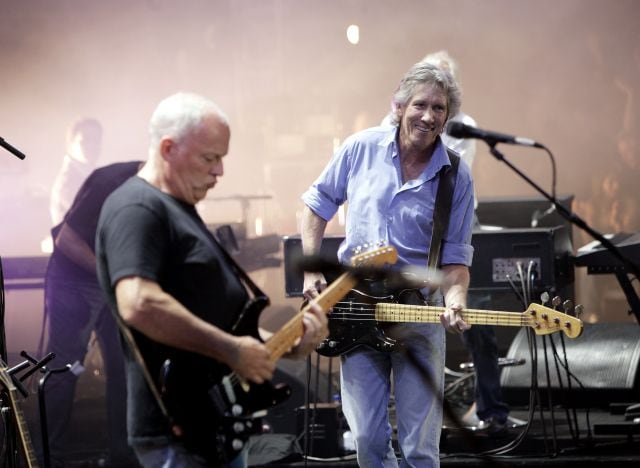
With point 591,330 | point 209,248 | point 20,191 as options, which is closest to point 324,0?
point 20,191

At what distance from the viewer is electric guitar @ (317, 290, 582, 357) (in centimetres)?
459

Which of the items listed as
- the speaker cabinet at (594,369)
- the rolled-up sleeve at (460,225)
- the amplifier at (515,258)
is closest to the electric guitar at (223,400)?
the rolled-up sleeve at (460,225)

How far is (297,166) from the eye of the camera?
10.6 metres

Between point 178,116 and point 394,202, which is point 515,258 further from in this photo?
point 178,116

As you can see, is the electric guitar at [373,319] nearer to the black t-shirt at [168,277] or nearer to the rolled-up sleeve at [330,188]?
the rolled-up sleeve at [330,188]

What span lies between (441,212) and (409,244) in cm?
19

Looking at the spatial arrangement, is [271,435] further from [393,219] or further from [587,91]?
[587,91]

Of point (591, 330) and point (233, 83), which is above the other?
point (233, 83)

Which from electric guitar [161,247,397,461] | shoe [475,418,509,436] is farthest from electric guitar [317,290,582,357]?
shoe [475,418,509,436]

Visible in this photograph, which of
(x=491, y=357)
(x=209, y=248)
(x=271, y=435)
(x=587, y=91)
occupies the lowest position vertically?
(x=271, y=435)

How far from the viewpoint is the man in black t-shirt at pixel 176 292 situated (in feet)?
10.5

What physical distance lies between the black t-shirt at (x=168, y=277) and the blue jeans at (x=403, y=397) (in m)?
1.44

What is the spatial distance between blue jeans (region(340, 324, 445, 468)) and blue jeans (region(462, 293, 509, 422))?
220 cm

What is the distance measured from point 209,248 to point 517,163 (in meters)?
8.10
